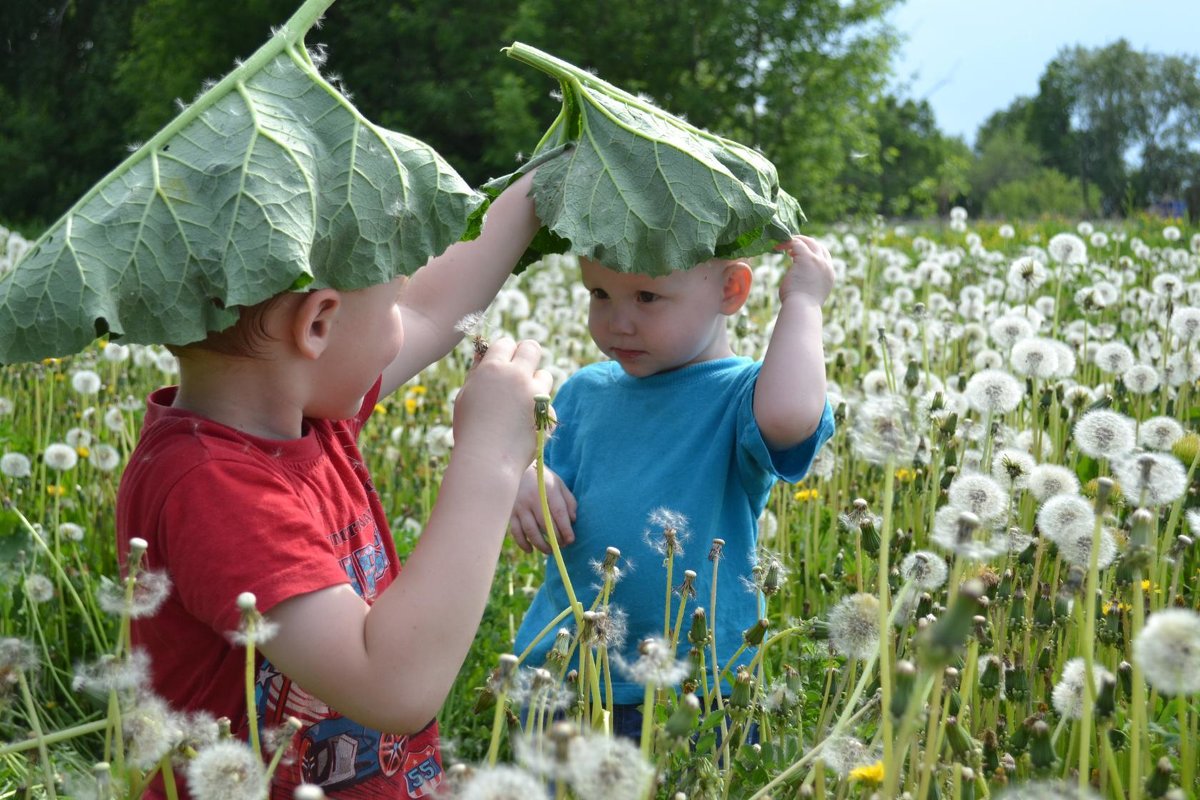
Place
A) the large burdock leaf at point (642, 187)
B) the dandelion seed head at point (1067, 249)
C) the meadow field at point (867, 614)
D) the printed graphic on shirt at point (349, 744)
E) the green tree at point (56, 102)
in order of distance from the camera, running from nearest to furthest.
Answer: the meadow field at point (867, 614) < the printed graphic on shirt at point (349, 744) < the large burdock leaf at point (642, 187) < the dandelion seed head at point (1067, 249) < the green tree at point (56, 102)

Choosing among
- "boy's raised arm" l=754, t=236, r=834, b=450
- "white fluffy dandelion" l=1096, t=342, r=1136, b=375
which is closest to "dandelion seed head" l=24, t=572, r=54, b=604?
"boy's raised arm" l=754, t=236, r=834, b=450

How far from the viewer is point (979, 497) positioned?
1.85 m

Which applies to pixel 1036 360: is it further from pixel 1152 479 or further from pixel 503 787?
pixel 503 787

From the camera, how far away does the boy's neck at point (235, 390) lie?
1.85 m

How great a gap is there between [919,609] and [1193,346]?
8.19 feet

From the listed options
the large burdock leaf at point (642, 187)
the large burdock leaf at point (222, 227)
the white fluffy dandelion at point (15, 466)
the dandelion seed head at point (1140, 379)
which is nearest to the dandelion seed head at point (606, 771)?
the large burdock leaf at point (222, 227)

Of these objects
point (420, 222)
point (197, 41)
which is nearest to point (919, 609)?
point (420, 222)

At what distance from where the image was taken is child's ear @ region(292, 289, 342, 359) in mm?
1758

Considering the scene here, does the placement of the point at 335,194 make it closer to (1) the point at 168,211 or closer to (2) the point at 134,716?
(1) the point at 168,211

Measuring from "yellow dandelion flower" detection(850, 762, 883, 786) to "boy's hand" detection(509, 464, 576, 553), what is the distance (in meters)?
1.06

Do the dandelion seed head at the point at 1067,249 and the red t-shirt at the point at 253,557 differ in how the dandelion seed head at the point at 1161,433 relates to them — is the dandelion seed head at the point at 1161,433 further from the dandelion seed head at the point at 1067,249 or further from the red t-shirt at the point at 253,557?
the dandelion seed head at the point at 1067,249

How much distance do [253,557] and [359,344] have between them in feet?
1.25

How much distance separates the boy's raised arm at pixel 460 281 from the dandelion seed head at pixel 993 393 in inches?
45.0

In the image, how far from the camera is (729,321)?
539 cm
